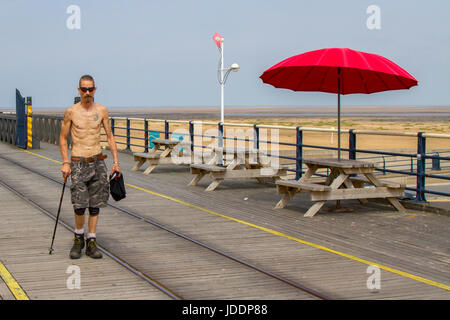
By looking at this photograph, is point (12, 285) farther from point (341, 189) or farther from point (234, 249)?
point (341, 189)

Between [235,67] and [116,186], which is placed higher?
[235,67]

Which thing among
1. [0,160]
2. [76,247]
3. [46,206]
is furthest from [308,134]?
[76,247]

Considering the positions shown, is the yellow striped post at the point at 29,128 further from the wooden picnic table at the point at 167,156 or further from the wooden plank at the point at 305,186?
the wooden plank at the point at 305,186

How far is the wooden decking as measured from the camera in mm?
6391

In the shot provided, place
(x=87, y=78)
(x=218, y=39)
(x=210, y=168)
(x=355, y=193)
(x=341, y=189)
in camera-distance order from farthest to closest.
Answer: (x=218, y=39)
(x=210, y=168)
(x=355, y=193)
(x=341, y=189)
(x=87, y=78)

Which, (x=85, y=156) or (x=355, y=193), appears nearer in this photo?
(x=85, y=156)

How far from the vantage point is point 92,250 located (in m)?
7.53

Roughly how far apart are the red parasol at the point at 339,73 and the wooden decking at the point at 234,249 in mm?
1833

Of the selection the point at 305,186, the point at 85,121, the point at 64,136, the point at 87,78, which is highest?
the point at 87,78

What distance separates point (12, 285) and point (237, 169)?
8.05 meters

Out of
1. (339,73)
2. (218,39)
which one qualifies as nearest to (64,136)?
(339,73)
